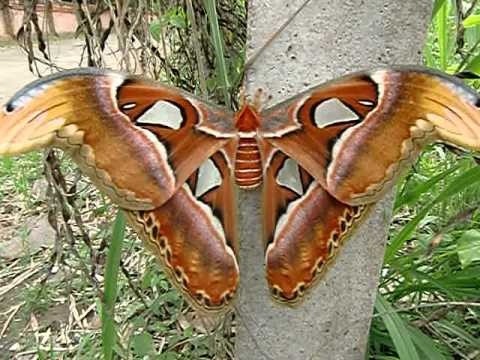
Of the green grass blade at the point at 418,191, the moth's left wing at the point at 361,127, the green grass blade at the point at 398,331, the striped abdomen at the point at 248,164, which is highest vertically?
the moth's left wing at the point at 361,127

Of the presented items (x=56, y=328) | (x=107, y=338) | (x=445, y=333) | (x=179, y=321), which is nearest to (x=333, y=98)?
(x=107, y=338)

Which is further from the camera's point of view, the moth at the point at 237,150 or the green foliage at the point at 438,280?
the green foliage at the point at 438,280

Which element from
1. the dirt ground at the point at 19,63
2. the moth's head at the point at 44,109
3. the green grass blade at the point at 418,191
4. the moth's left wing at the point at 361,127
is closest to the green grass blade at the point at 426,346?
the green grass blade at the point at 418,191

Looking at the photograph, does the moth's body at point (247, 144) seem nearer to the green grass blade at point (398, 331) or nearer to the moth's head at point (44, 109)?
the moth's head at point (44, 109)

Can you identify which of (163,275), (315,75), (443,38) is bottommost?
(163,275)

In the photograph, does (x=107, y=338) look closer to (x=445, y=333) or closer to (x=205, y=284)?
(x=205, y=284)

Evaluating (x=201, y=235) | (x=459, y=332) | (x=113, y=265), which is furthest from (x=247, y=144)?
(x=459, y=332)

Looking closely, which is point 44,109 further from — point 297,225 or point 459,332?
point 459,332
